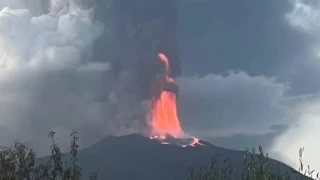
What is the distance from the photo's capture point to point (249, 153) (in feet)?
109

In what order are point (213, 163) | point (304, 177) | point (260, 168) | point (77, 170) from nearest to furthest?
1. point (304, 177)
2. point (260, 168)
3. point (77, 170)
4. point (213, 163)

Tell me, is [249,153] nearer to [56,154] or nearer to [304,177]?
[304,177]

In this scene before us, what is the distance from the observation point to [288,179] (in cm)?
3334

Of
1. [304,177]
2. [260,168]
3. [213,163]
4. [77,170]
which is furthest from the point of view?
[213,163]

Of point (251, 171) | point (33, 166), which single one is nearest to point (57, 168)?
point (33, 166)

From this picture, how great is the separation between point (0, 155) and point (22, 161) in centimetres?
145

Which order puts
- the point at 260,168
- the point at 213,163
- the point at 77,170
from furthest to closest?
the point at 213,163 < the point at 77,170 < the point at 260,168

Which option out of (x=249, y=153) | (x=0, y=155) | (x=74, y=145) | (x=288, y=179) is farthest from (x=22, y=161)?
(x=288, y=179)

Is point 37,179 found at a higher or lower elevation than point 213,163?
lower

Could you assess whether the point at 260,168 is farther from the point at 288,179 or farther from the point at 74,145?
the point at 74,145

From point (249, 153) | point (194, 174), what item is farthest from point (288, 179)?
point (194, 174)

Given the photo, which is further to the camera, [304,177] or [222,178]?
[222,178]

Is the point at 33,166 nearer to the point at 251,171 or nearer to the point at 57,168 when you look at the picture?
the point at 57,168

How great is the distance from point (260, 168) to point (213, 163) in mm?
4674
